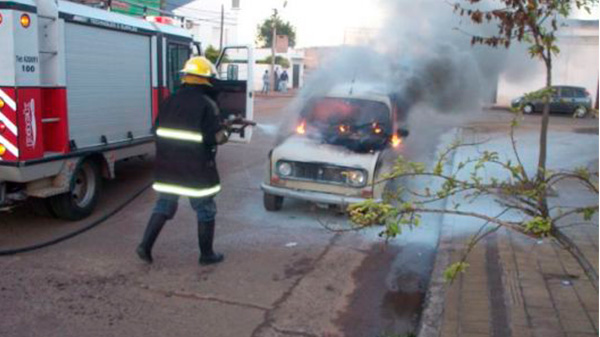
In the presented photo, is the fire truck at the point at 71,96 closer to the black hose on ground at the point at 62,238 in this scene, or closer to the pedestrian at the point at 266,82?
the black hose on ground at the point at 62,238

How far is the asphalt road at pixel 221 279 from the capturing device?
442 cm

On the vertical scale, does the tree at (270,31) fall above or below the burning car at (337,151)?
above

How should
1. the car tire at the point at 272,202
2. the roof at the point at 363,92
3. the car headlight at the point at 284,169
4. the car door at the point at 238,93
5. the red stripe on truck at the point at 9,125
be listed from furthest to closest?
the car door at the point at 238,93 → the roof at the point at 363,92 → the car tire at the point at 272,202 → the car headlight at the point at 284,169 → the red stripe on truck at the point at 9,125

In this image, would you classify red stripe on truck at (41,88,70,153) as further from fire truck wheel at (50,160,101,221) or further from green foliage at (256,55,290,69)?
green foliage at (256,55,290,69)

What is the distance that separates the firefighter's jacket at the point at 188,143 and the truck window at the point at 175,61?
3.81 metres

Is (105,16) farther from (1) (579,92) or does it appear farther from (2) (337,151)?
(1) (579,92)

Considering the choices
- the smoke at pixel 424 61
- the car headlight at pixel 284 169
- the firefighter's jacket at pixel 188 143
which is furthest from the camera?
the smoke at pixel 424 61

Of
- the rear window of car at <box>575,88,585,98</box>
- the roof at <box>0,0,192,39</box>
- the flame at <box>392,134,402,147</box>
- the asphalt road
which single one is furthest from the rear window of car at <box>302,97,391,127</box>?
the rear window of car at <box>575,88,585,98</box>

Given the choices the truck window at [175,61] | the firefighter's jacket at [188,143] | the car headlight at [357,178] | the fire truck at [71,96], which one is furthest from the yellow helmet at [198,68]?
the truck window at [175,61]

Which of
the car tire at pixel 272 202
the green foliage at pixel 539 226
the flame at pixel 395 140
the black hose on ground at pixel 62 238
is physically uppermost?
the green foliage at pixel 539 226

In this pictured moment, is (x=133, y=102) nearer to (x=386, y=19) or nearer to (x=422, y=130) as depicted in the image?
(x=386, y=19)

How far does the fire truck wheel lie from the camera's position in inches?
268

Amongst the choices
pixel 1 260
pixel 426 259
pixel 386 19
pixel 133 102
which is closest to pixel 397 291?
pixel 426 259

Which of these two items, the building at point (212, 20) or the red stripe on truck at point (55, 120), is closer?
the red stripe on truck at point (55, 120)
